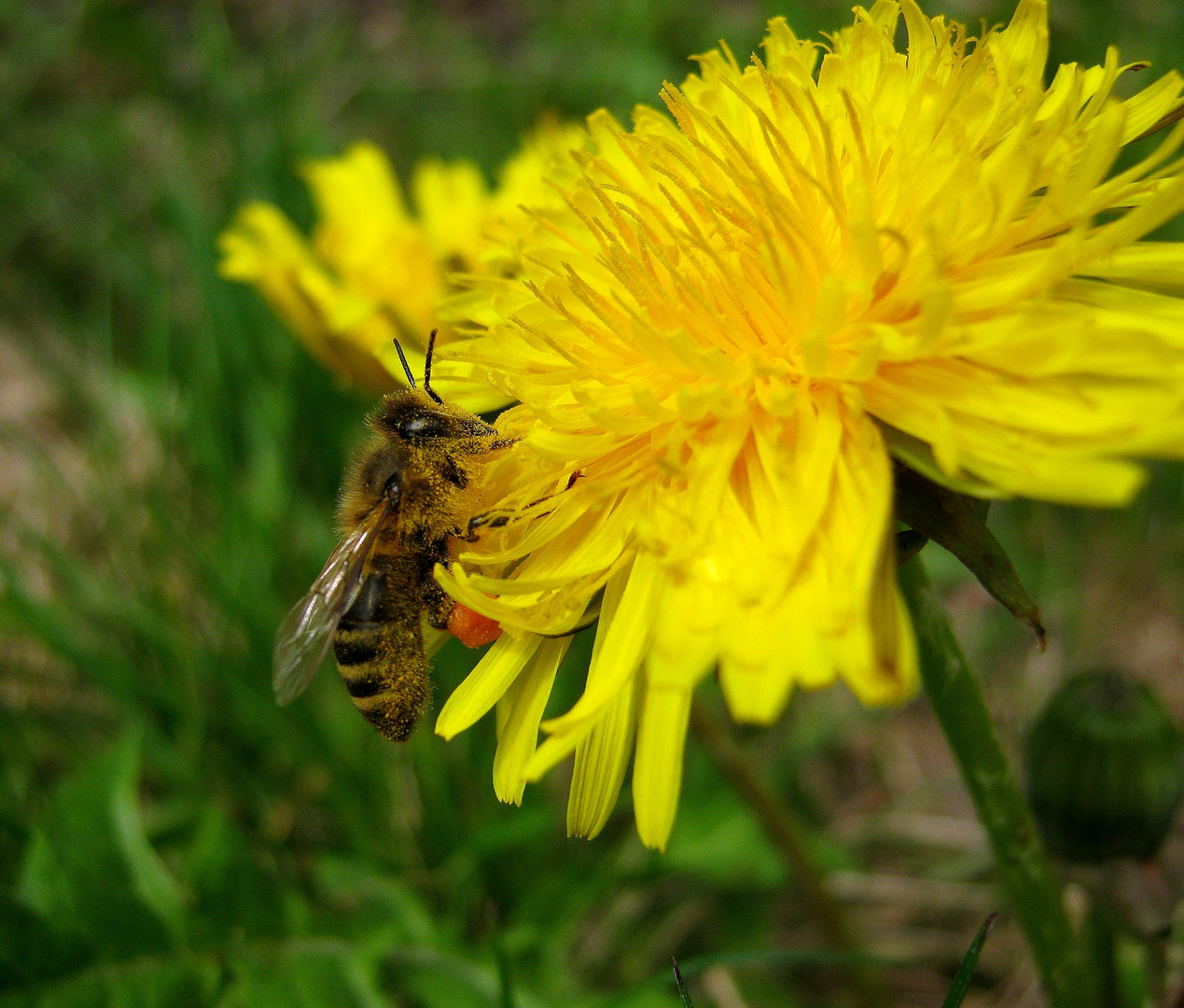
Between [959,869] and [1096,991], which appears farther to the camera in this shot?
[959,869]

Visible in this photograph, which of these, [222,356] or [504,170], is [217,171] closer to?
[222,356]

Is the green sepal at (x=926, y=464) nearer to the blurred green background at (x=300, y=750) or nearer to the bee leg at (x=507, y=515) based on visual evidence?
the bee leg at (x=507, y=515)

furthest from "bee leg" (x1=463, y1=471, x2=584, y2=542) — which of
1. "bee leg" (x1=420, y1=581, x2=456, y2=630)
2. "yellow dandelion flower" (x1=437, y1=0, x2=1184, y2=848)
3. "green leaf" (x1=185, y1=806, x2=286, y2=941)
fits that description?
"green leaf" (x1=185, y1=806, x2=286, y2=941)

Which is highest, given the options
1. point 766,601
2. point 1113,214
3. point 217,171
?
point 217,171

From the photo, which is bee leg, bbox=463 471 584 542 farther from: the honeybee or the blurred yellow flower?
the blurred yellow flower

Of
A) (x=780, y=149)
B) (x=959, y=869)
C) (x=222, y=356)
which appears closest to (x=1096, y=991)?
(x=959, y=869)

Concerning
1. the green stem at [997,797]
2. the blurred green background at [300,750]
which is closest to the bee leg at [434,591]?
the blurred green background at [300,750]
